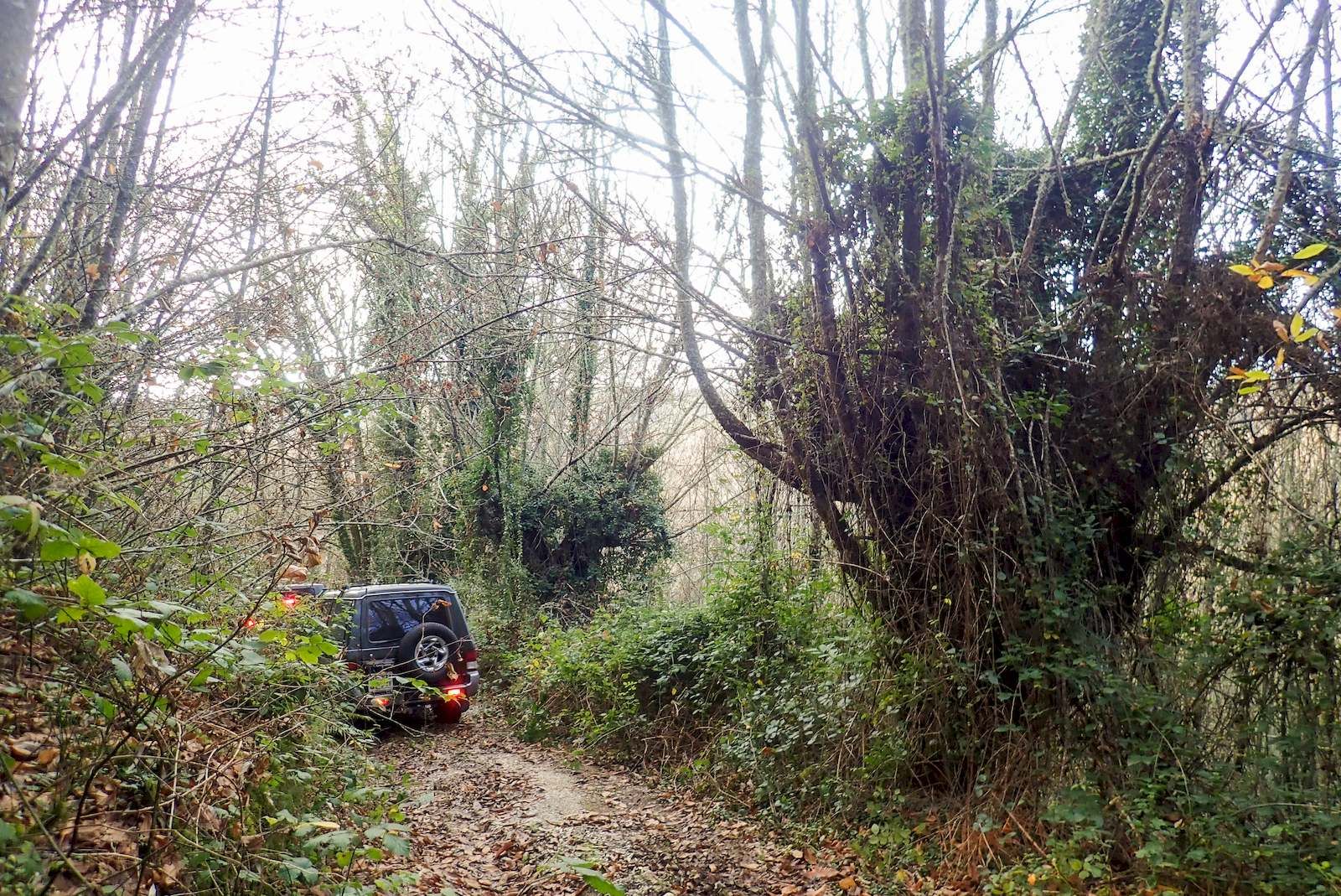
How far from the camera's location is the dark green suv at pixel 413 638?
9.43m

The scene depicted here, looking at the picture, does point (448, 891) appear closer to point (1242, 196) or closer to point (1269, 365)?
point (1269, 365)

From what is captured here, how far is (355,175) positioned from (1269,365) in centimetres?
781

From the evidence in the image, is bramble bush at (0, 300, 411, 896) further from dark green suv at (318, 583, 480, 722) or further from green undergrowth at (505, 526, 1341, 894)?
dark green suv at (318, 583, 480, 722)

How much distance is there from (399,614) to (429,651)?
556 mm

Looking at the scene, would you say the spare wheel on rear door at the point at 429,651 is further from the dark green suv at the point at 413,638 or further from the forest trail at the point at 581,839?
the forest trail at the point at 581,839

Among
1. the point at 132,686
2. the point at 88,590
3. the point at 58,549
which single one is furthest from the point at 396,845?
the point at 58,549

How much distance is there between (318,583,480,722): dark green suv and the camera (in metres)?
9.43

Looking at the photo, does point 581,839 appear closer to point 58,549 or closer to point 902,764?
point 902,764

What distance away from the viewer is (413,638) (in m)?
9.77

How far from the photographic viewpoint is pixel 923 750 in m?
6.29

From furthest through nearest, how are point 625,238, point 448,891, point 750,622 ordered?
point 750,622
point 625,238
point 448,891

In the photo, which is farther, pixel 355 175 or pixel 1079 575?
pixel 355 175

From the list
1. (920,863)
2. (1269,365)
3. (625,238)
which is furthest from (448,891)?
(1269,365)

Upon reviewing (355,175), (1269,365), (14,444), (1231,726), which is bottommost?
(1231,726)
